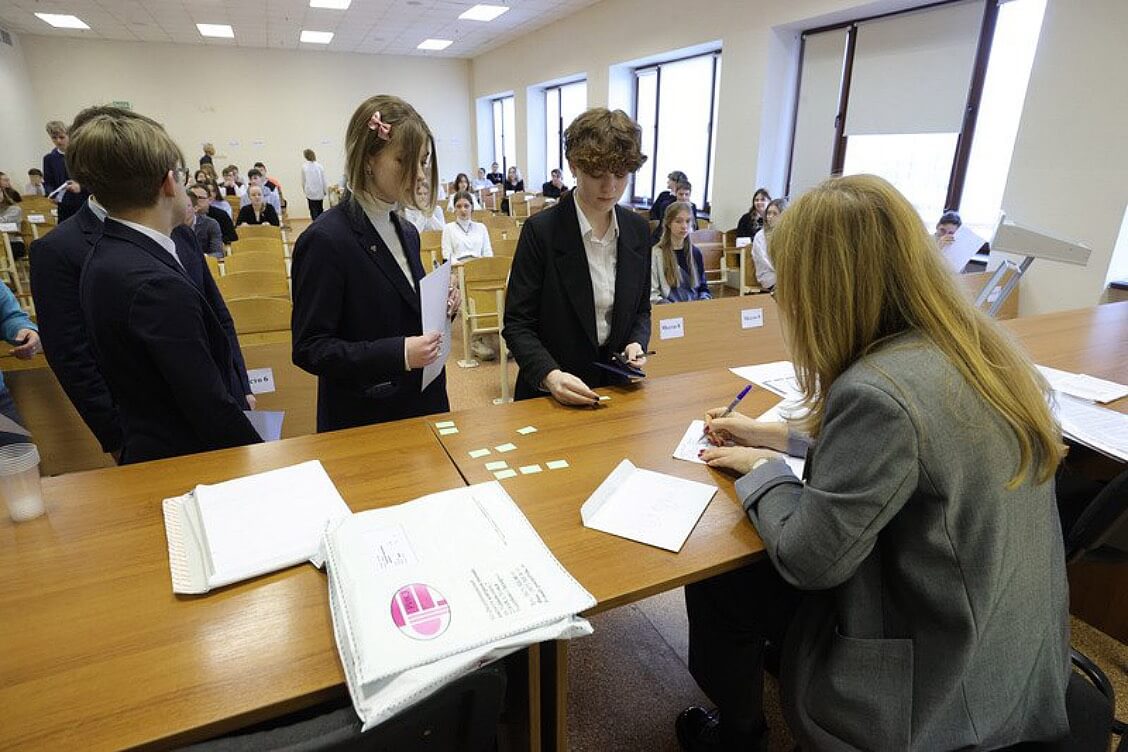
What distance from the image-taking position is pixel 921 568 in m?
0.89

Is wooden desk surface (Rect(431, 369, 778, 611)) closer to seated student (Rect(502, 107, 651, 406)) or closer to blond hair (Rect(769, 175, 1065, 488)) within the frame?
seated student (Rect(502, 107, 651, 406))

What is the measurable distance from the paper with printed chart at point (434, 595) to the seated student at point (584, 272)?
612 millimetres

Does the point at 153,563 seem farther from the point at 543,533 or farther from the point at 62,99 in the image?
the point at 62,99

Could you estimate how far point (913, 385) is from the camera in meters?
0.85

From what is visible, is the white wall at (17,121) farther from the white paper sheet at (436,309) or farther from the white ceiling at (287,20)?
the white paper sheet at (436,309)

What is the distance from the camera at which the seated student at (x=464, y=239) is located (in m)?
5.25

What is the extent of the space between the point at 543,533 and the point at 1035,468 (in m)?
0.75

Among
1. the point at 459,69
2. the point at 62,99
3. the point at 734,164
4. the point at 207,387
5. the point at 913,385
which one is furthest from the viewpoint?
the point at 459,69

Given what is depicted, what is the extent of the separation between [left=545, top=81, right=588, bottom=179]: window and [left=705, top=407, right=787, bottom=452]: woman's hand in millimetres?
9452

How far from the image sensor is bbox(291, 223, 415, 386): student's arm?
4.80ft

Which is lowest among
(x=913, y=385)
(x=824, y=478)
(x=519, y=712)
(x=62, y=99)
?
(x=519, y=712)

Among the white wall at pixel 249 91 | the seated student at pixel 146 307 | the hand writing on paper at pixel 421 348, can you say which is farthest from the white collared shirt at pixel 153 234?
the white wall at pixel 249 91

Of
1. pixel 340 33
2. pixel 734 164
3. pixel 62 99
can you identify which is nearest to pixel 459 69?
pixel 340 33

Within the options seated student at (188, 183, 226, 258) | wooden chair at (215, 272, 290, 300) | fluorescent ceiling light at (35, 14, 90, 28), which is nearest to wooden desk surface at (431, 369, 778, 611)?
wooden chair at (215, 272, 290, 300)
